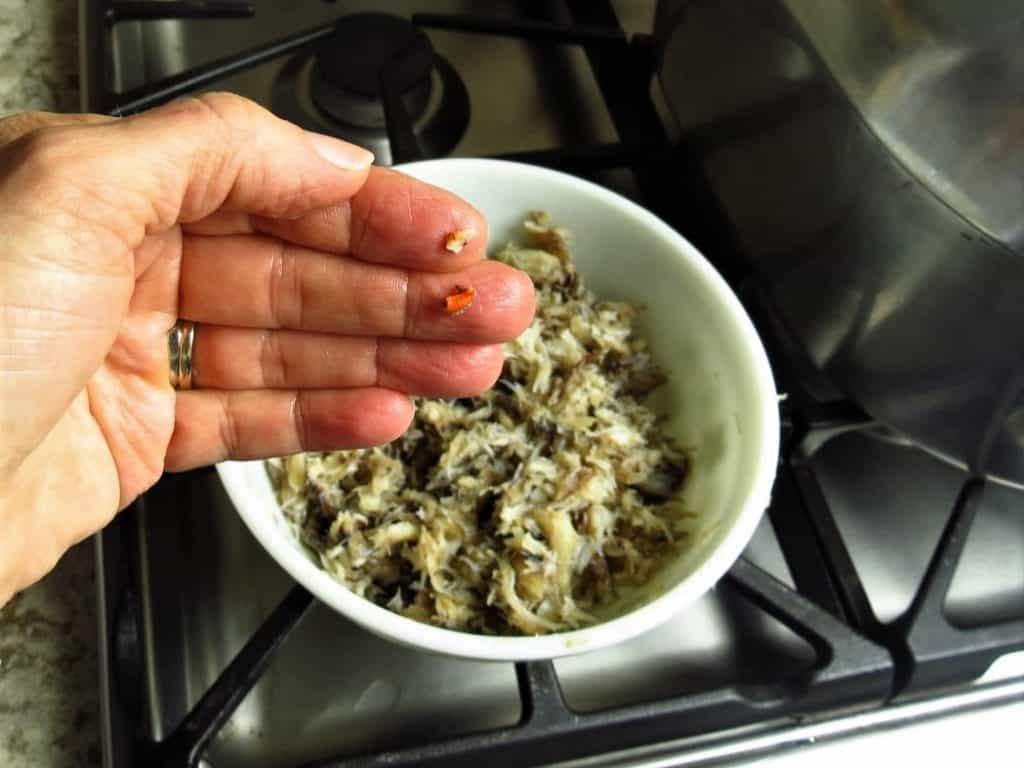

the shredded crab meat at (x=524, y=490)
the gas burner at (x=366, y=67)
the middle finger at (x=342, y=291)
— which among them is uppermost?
the gas burner at (x=366, y=67)

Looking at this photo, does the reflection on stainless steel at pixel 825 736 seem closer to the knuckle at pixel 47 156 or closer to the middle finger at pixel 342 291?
the middle finger at pixel 342 291

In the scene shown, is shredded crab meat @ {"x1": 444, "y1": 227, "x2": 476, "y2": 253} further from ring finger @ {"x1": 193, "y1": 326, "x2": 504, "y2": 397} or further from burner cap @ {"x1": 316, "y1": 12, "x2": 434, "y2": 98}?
burner cap @ {"x1": 316, "y1": 12, "x2": 434, "y2": 98}

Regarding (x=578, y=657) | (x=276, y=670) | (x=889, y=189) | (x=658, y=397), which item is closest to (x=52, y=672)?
(x=276, y=670)

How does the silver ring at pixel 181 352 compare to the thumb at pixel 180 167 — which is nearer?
the thumb at pixel 180 167

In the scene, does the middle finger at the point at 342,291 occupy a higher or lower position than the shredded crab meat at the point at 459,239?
lower

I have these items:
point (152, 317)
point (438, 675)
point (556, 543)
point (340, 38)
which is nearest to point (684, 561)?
point (556, 543)

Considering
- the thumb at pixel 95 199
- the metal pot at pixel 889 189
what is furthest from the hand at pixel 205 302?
the metal pot at pixel 889 189

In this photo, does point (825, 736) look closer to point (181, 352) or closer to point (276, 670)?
point (276, 670)
